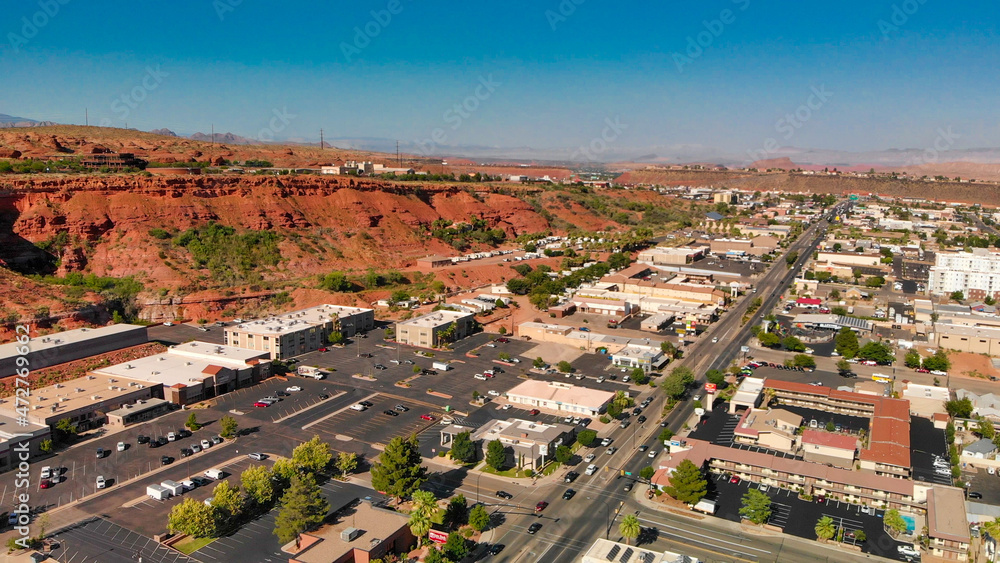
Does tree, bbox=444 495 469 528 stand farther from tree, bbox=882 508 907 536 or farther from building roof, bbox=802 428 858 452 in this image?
building roof, bbox=802 428 858 452

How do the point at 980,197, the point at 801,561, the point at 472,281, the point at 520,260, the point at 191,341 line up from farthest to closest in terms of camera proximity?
the point at 980,197 < the point at 520,260 < the point at 472,281 < the point at 191,341 < the point at 801,561

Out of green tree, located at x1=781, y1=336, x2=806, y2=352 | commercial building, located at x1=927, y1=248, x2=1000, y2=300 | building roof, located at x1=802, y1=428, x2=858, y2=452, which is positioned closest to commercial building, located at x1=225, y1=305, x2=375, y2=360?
green tree, located at x1=781, y1=336, x2=806, y2=352

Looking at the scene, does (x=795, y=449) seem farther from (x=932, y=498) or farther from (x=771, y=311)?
(x=771, y=311)

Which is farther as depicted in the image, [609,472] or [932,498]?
[609,472]

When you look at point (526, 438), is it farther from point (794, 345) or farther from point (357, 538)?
point (794, 345)

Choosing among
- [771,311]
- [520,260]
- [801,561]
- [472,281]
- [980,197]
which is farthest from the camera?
[980,197]

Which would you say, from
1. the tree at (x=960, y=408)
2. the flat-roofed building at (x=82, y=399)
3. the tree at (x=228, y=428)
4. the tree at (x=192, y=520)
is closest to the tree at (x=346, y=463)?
the tree at (x=192, y=520)

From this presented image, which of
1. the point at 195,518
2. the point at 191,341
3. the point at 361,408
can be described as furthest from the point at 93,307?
the point at 195,518
